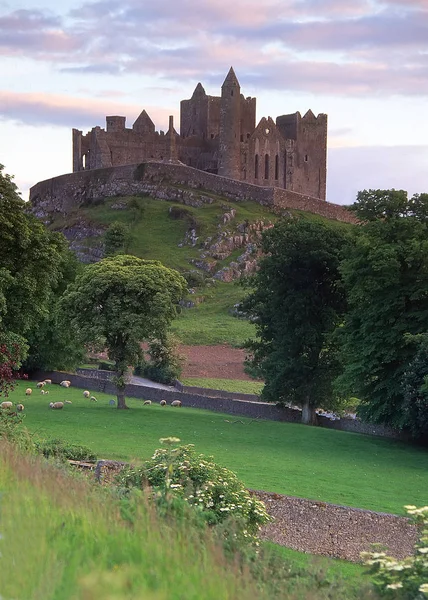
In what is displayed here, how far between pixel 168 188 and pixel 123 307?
70.1m

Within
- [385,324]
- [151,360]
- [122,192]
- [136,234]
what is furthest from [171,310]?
[122,192]

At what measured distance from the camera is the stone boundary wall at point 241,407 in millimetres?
44281

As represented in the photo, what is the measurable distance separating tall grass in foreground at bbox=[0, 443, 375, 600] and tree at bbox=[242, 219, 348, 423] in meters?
37.1

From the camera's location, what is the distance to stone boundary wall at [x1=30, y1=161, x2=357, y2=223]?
110 m

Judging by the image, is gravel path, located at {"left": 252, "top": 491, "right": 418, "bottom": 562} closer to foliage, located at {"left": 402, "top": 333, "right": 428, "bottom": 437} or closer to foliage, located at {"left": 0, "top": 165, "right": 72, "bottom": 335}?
foliage, located at {"left": 402, "top": 333, "right": 428, "bottom": 437}

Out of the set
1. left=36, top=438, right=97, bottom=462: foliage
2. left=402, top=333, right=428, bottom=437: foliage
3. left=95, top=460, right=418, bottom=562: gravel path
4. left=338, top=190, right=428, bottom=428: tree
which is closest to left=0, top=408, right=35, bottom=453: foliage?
left=36, top=438, right=97, bottom=462: foliage

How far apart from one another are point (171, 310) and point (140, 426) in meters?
7.13

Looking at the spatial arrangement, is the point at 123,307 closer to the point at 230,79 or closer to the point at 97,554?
the point at 97,554

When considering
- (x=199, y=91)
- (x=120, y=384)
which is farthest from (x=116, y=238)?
(x=120, y=384)

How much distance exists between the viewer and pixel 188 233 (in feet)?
341

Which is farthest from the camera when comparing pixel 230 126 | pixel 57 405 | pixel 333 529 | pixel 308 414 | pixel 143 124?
pixel 143 124

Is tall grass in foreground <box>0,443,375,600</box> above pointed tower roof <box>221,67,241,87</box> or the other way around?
the other way around

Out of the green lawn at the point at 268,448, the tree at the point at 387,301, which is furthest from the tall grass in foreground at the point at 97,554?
the tree at the point at 387,301

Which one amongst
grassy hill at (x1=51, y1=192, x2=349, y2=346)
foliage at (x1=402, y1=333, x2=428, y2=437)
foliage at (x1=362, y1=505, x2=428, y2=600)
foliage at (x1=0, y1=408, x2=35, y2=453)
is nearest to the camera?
foliage at (x1=362, y1=505, x2=428, y2=600)
